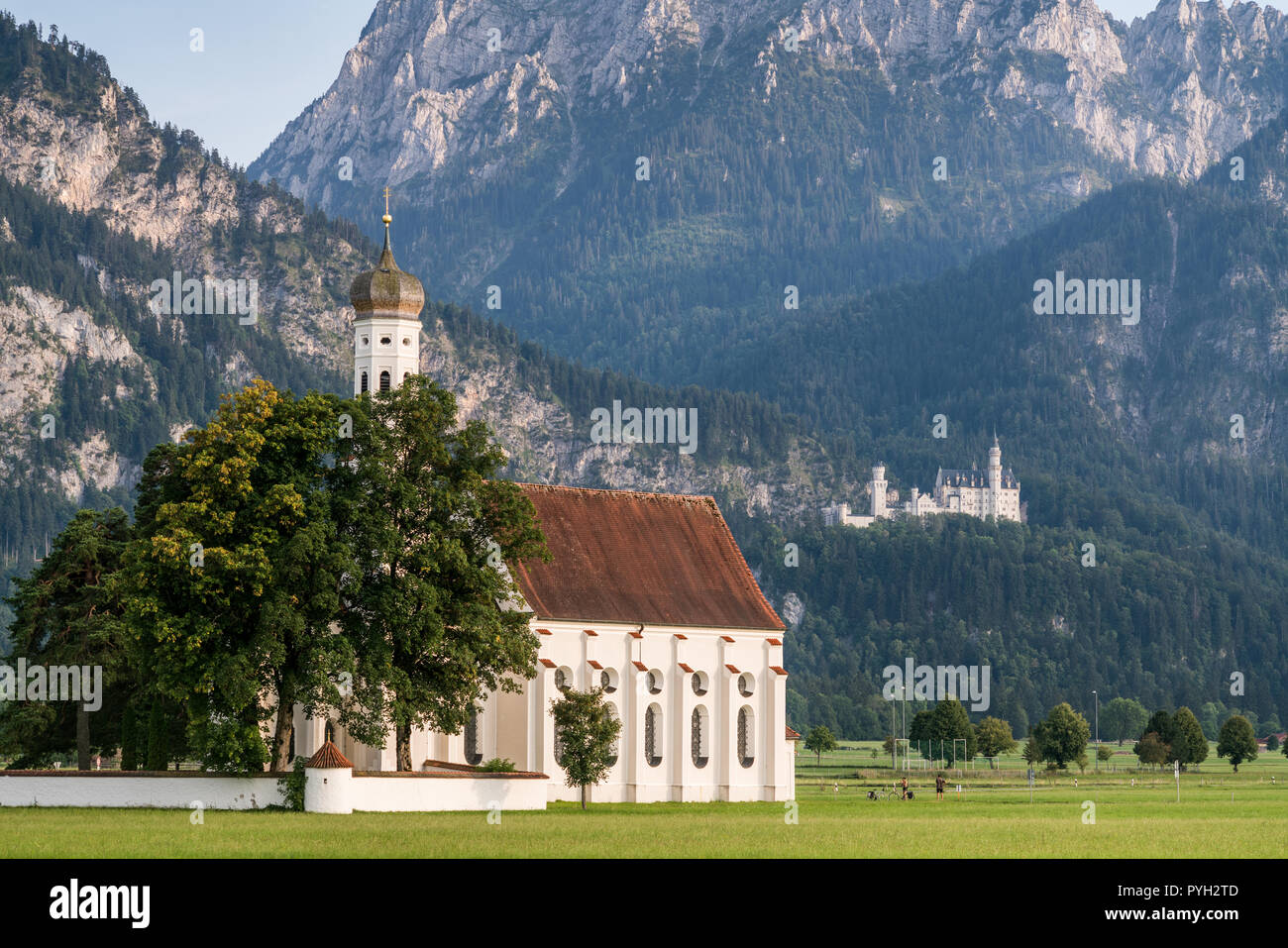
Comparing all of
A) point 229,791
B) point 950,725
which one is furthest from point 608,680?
point 950,725

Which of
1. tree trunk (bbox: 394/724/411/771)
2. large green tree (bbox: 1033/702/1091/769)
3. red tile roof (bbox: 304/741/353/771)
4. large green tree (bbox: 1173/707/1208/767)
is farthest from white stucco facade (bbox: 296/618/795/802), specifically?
large green tree (bbox: 1173/707/1208/767)

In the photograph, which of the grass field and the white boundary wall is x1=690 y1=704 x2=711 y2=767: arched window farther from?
the white boundary wall

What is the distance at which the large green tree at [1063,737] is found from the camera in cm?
16962

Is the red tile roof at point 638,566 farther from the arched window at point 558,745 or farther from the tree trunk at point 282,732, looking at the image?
the tree trunk at point 282,732

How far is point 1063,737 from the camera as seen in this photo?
6693 inches

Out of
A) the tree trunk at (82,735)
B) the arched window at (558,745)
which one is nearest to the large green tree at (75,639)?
the tree trunk at (82,735)

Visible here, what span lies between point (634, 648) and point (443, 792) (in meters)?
22.3

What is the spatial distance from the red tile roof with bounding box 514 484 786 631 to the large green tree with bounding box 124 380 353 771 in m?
16.7

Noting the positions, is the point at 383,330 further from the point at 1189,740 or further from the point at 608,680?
the point at 1189,740
